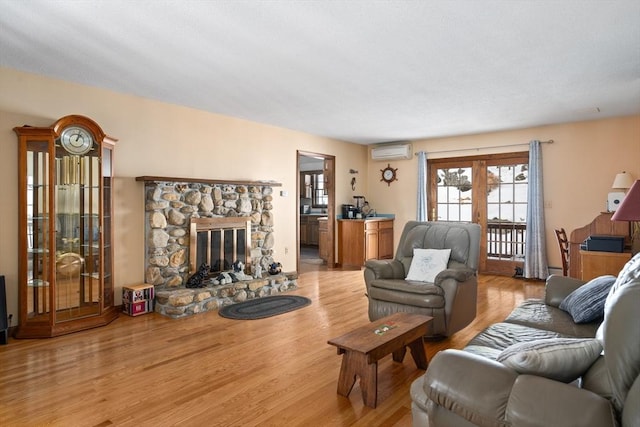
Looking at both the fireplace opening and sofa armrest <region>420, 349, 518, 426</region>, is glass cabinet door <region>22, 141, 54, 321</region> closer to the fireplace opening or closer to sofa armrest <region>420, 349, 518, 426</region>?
the fireplace opening

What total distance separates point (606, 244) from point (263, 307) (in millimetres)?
4067

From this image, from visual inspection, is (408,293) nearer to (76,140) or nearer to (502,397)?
(502,397)

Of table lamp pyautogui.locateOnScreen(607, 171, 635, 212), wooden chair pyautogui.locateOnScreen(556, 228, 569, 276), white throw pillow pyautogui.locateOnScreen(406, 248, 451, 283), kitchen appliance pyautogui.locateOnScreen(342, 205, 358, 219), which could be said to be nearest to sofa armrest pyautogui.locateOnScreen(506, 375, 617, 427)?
white throw pillow pyautogui.locateOnScreen(406, 248, 451, 283)

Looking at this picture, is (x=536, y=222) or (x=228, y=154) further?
(x=536, y=222)

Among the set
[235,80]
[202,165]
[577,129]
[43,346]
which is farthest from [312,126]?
[43,346]

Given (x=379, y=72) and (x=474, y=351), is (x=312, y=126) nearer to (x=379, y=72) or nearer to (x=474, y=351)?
(x=379, y=72)

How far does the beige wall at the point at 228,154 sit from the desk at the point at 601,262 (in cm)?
165

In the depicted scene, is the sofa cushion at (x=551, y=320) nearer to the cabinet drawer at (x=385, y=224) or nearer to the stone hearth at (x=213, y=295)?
the stone hearth at (x=213, y=295)

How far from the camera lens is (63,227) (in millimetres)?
3930

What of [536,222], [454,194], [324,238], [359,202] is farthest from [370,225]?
[536,222]

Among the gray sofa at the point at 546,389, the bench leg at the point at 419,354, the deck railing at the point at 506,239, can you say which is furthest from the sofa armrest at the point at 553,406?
the deck railing at the point at 506,239

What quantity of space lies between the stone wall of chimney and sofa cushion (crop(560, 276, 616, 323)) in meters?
4.01

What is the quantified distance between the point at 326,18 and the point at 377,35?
47 centimetres

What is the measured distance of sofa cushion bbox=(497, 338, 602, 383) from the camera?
1.45 metres
